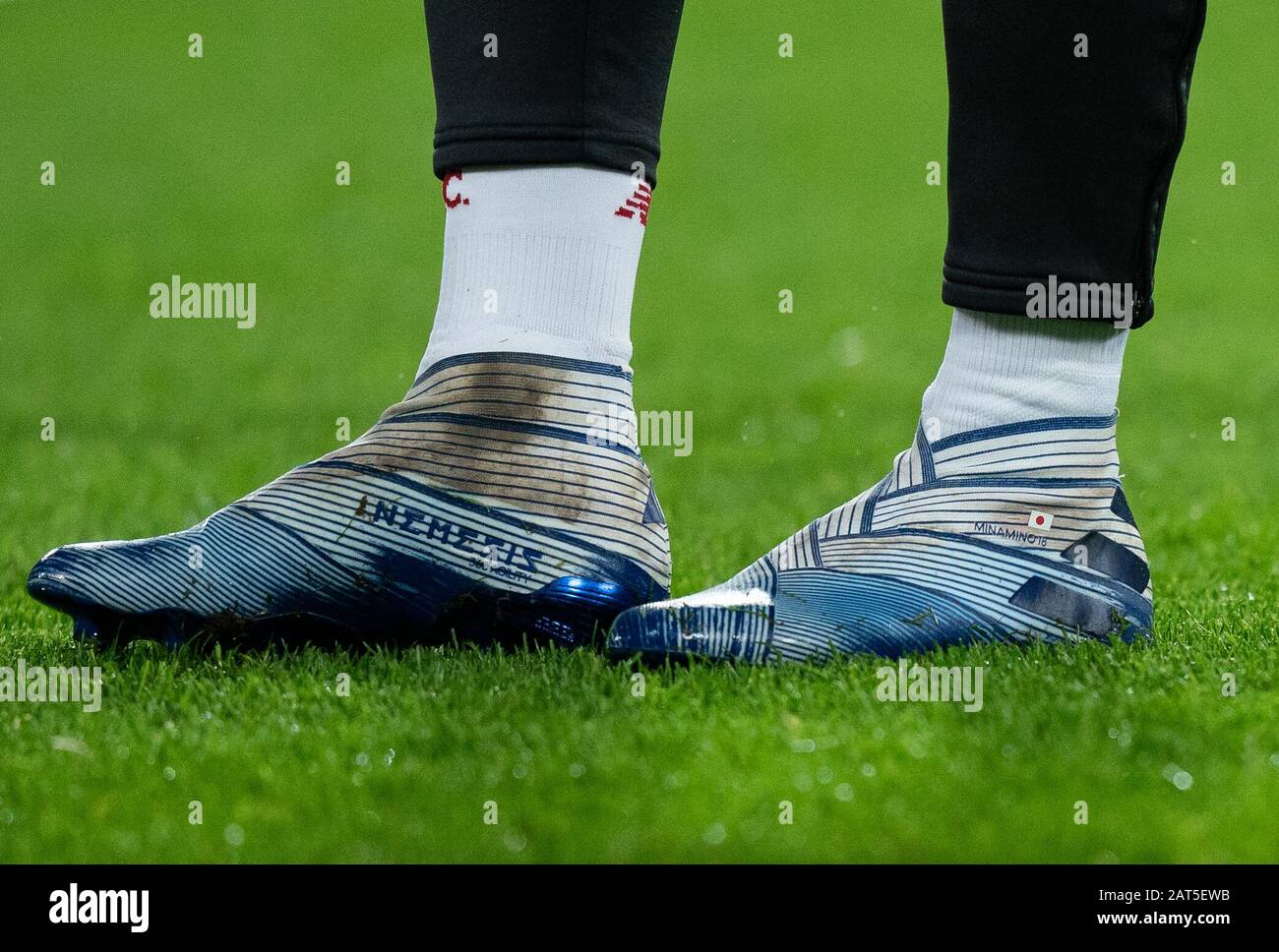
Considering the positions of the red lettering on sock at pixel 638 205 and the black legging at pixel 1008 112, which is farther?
the red lettering on sock at pixel 638 205

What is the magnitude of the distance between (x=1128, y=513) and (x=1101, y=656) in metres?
0.20

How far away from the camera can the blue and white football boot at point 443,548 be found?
5.12 feet

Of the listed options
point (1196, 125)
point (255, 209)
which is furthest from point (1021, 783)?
point (1196, 125)

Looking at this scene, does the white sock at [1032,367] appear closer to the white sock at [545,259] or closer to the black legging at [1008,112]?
the black legging at [1008,112]

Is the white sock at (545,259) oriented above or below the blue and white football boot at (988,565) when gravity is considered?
above

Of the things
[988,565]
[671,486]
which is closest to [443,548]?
[988,565]

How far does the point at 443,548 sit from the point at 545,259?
1.01 ft

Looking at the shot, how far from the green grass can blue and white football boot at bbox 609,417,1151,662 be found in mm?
41

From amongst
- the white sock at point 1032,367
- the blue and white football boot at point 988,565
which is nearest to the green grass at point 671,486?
the blue and white football boot at point 988,565

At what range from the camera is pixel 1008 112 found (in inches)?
57.3

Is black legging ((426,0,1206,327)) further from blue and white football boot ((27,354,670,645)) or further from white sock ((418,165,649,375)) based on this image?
blue and white football boot ((27,354,670,645))

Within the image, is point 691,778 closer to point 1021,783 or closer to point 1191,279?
point 1021,783

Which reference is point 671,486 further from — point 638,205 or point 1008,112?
point 1008,112

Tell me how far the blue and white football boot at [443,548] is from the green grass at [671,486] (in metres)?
0.07
